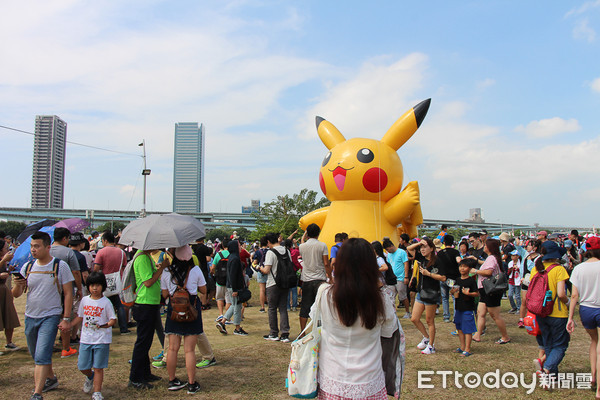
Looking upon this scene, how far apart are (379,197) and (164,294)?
789cm

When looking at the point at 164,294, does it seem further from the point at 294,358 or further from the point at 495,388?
the point at 495,388

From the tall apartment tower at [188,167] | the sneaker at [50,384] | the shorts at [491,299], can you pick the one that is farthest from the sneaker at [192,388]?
the tall apartment tower at [188,167]

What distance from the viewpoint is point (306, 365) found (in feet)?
8.50

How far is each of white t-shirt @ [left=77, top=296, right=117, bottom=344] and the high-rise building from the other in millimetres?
22723

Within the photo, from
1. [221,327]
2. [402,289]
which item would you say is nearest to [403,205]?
[402,289]

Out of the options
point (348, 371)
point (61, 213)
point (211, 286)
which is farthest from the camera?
point (61, 213)

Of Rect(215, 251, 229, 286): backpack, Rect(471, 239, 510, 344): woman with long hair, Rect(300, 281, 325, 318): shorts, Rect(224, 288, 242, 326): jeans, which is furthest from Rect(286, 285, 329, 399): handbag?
Rect(215, 251, 229, 286): backpack

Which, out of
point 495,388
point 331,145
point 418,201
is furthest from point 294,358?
point 331,145

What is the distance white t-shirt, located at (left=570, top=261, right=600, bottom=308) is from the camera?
427cm

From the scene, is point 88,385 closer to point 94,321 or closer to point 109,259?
point 94,321

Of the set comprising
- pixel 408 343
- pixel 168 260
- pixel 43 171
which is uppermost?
pixel 43 171

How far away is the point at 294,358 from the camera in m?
2.61

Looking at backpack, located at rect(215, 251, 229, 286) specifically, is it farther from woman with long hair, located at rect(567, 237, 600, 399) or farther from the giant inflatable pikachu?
woman with long hair, located at rect(567, 237, 600, 399)

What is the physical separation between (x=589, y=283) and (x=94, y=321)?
514cm
